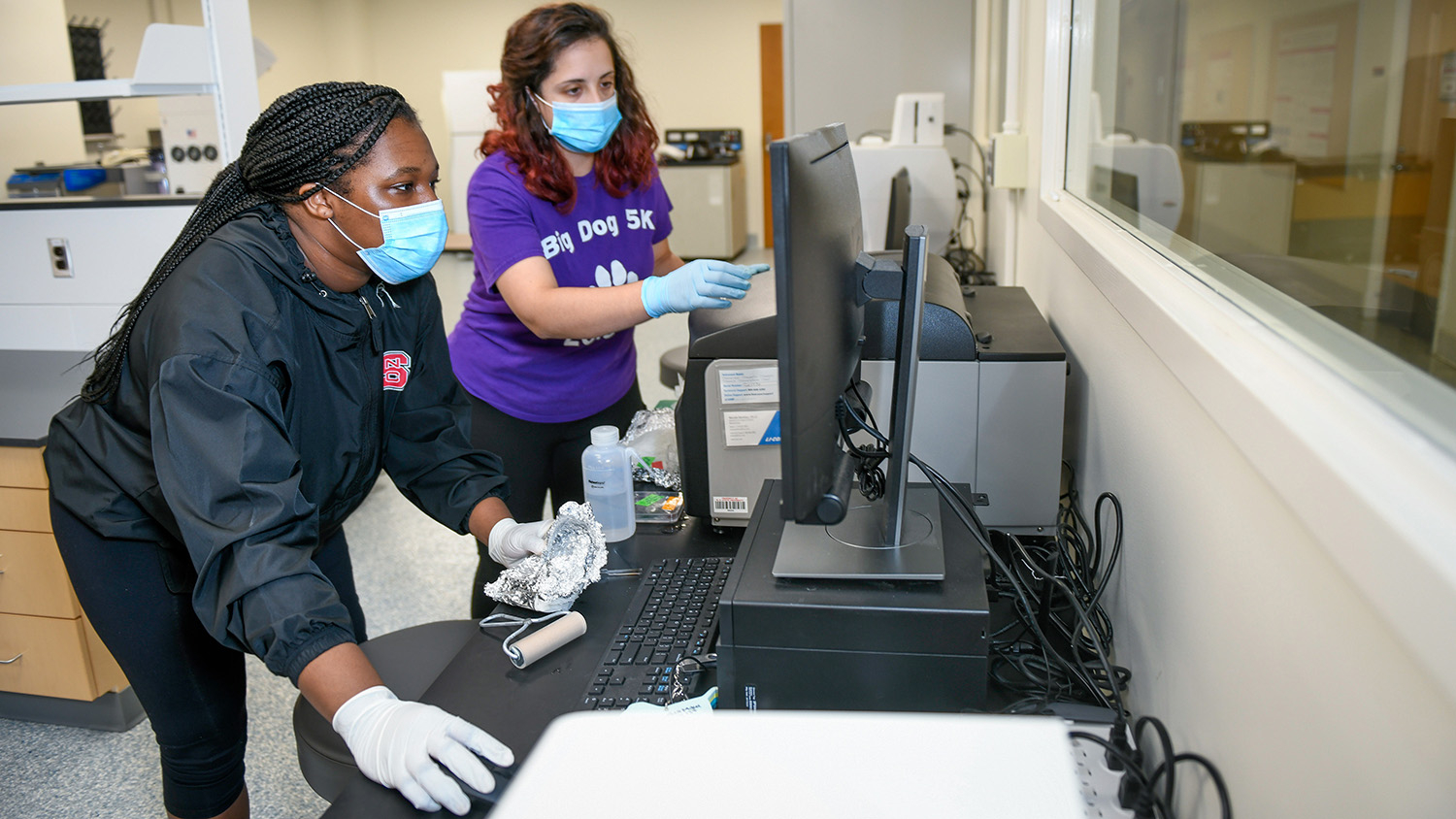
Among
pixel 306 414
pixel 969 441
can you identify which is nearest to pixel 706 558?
pixel 969 441

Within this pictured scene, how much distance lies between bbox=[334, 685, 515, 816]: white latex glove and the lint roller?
12cm

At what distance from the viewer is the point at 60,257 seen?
2.50 metres

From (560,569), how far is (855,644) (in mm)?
399

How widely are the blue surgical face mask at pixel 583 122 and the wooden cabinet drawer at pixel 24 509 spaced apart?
49.0 inches

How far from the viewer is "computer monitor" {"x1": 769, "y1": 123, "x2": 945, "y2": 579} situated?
2.11 feet

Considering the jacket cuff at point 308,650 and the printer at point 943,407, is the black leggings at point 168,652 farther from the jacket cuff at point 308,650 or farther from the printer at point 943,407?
the printer at point 943,407

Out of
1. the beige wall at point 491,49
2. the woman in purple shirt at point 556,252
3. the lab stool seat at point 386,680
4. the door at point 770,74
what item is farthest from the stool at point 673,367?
the beige wall at point 491,49

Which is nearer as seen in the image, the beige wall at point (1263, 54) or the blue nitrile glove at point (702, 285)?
the blue nitrile glove at point (702, 285)

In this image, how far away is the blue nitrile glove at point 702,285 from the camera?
1.31 meters

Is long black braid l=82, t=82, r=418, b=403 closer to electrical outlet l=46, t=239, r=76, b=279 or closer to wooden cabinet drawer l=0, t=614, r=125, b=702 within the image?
wooden cabinet drawer l=0, t=614, r=125, b=702

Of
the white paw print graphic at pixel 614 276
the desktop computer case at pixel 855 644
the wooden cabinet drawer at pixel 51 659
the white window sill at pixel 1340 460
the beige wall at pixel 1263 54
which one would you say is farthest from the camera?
the beige wall at pixel 1263 54

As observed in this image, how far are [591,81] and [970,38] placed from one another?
236cm

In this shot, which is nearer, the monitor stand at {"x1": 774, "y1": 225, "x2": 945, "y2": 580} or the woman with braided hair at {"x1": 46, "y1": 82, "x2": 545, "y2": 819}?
the monitor stand at {"x1": 774, "y1": 225, "x2": 945, "y2": 580}

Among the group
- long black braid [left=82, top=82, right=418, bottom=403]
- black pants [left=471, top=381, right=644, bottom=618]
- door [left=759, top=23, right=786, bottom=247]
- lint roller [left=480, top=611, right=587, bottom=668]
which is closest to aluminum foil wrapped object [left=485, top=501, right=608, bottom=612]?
lint roller [left=480, top=611, right=587, bottom=668]
